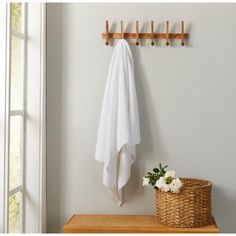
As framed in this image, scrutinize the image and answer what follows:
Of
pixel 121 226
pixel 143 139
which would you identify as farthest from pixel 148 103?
pixel 121 226

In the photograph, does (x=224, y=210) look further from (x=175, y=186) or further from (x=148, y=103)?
(x=148, y=103)

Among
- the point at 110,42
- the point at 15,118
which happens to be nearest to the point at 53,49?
the point at 110,42

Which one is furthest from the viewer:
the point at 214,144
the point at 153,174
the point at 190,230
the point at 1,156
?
the point at 214,144

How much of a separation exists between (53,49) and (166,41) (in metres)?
0.71

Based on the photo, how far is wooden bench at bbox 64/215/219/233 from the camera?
250 cm

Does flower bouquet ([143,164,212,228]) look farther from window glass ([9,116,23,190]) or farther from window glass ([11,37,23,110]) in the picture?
window glass ([11,37,23,110])

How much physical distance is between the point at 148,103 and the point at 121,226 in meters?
0.79

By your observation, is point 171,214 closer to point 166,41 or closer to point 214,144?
point 214,144

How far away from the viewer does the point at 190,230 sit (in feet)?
8.16

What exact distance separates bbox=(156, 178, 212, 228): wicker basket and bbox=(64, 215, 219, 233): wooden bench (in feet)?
0.13

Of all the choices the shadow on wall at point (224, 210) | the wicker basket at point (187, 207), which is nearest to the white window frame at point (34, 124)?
the wicker basket at point (187, 207)

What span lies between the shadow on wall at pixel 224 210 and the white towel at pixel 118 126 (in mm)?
584

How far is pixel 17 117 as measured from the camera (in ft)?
8.75

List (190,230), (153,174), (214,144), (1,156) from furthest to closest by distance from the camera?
1. (214,144)
2. (153,174)
3. (190,230)
4. (1,156)
